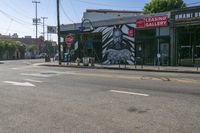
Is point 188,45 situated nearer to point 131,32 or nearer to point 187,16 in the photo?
point 187,16

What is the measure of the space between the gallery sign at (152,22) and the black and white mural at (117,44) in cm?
136

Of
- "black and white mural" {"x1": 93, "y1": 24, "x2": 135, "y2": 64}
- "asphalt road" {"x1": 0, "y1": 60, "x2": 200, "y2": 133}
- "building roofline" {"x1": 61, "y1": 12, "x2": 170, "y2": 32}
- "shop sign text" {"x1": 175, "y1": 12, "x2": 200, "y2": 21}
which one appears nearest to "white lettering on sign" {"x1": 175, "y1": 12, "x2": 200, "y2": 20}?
"shop sign text" {"x1": 175, "y1": 12, "x2": 200, "y2": 21}

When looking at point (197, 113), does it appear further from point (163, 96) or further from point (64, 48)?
point (64, 48)

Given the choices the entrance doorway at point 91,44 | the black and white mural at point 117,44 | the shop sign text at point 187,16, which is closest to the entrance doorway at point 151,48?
the black and white mural at point 117,44

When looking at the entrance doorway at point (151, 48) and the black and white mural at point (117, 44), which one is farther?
the black and white mural at point (117, 44)

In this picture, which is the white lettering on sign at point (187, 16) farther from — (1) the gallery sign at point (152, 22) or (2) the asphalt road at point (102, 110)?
(2) the asphalt road at point (102, 110)

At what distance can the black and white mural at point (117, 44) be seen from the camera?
124 feet

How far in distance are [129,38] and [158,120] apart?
29810mm

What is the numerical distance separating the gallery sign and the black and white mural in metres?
1.36

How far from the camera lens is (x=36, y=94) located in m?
13.6

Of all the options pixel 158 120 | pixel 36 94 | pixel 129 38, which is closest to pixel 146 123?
pixel 158 120

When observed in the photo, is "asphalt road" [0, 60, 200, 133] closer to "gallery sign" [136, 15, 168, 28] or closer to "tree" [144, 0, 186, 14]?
"gallery sign" [136, 15, 168, 28]

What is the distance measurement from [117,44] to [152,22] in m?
6.16

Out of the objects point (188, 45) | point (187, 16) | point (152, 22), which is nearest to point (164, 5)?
point (152, 22)
